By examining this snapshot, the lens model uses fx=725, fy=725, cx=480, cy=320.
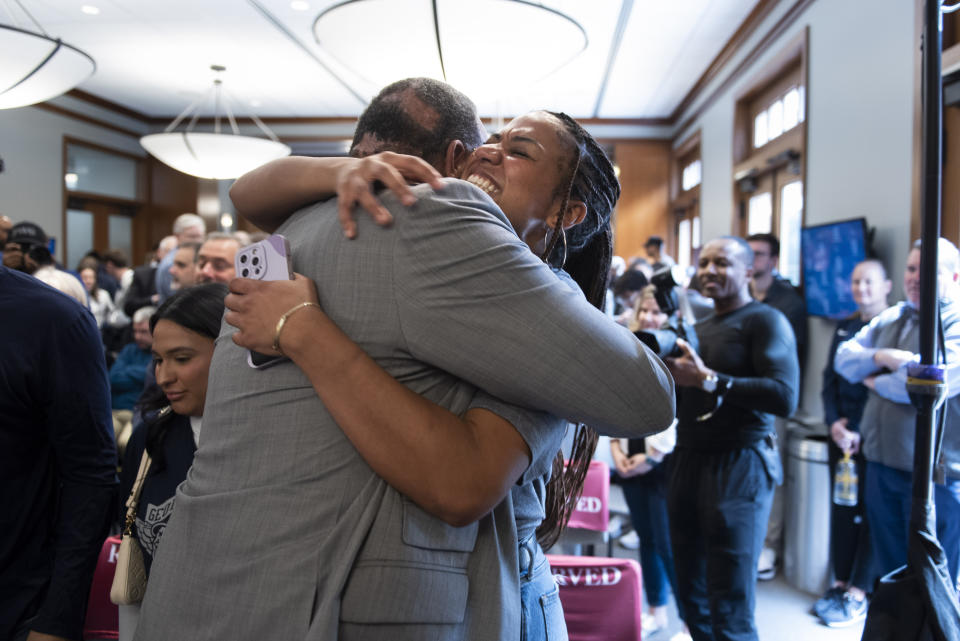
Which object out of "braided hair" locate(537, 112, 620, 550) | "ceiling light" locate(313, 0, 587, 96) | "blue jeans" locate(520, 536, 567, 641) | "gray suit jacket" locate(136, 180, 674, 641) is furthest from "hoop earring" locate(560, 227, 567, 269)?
"ceiling light" locate(313, 0, 587, 96)

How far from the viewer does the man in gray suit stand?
0.69 meters

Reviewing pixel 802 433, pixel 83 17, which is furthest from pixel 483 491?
pixel 83 17

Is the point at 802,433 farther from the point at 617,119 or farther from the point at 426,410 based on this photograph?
the point at 617,119

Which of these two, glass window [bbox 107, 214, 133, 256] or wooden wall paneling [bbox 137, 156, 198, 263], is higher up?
wooden wall paneling [bbox 137, 156, 198, 263]

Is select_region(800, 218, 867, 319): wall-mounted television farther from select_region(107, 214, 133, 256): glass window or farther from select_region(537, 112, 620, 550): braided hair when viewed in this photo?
select_region(107, 214, 133, 256): glass window

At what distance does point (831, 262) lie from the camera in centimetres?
426

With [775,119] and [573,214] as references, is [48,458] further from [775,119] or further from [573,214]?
[775,119]

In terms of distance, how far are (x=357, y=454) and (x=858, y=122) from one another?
4319 millimetres

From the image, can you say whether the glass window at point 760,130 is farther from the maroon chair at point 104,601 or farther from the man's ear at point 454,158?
the maroon chair at point 104,601

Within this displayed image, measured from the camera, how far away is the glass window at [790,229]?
554 cm

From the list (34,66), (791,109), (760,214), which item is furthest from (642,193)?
(34,66)

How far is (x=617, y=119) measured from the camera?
10242mm

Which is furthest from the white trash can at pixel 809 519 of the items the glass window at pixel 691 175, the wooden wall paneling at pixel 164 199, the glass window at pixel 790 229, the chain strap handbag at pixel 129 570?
the wooden wall paneling at pixel 164 199

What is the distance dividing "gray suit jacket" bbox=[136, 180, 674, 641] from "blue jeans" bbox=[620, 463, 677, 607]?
8.64ft
